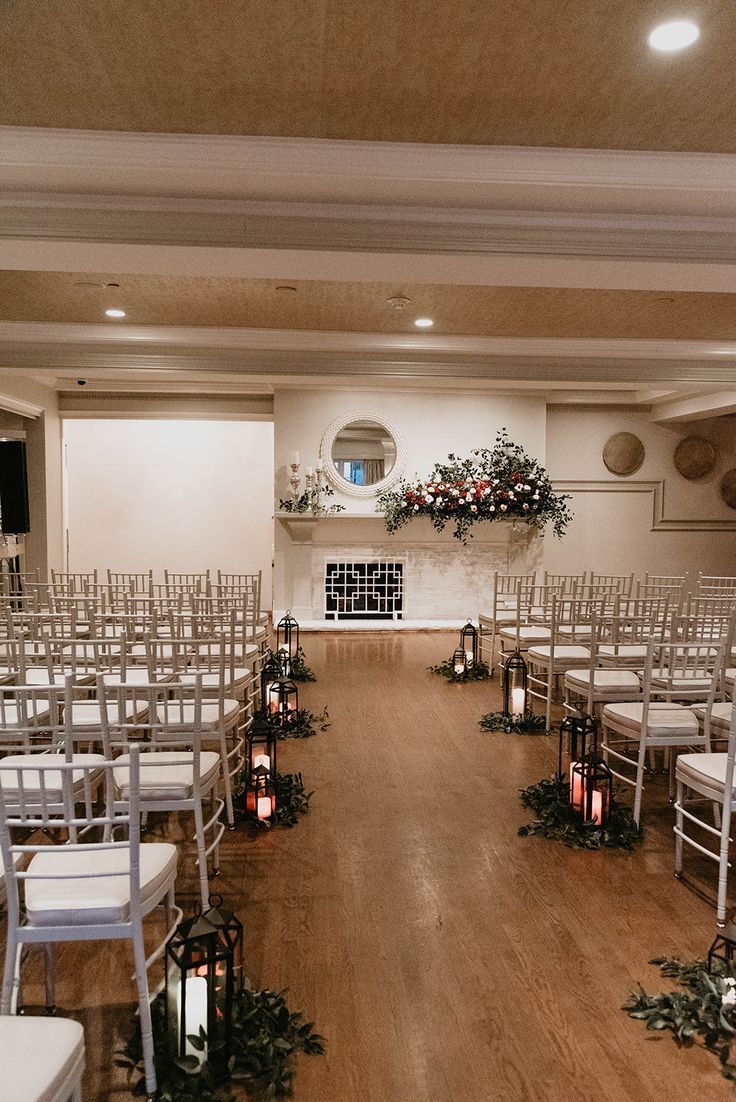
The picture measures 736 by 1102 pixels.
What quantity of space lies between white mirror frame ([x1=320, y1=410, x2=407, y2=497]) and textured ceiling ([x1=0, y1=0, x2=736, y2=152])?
6.34m

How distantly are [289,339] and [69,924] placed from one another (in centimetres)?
603

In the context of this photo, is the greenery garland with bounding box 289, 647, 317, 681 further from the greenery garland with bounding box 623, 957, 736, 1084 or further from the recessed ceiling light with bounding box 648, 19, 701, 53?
the recessed ceiling light with bounding box 648, 19, 701, 53

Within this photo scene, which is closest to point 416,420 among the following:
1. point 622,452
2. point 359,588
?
point 359,588

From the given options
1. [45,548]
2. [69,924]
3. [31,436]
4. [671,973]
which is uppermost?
[31,436]

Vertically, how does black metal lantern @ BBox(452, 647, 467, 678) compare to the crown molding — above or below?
below

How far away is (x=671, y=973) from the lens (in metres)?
2.47

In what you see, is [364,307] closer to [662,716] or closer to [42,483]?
[662,716]

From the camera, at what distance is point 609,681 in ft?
14.3

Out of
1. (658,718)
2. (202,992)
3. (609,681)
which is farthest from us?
(609,681)

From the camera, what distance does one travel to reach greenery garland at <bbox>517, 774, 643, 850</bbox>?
341cm

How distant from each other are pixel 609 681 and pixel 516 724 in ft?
3.41

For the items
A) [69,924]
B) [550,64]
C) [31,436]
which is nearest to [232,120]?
[550,64]

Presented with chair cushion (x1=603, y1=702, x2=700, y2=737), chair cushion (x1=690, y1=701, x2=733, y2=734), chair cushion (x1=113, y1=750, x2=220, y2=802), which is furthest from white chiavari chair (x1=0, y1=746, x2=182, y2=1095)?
chair cushion (x1=690, y1=701, x2=733, y2=734)

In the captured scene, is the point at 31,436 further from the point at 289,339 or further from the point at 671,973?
the point at 671,973
